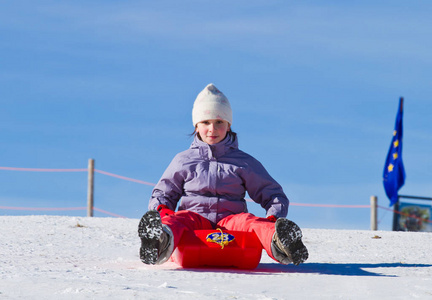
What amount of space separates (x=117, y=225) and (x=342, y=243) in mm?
2221

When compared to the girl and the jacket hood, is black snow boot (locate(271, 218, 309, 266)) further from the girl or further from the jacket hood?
the jacket hood

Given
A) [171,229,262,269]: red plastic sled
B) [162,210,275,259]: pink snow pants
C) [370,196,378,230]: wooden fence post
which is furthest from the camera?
[370,196,378,230]: wooden fence post

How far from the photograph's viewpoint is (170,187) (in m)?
3.78

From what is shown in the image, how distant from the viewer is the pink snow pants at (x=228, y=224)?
320 centimetres

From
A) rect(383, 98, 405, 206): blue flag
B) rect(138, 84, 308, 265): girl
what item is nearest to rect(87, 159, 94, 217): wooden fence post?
rect(383, 98, 405, 206): blue flag

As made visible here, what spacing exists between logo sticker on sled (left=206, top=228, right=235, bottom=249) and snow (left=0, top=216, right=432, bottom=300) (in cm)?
15

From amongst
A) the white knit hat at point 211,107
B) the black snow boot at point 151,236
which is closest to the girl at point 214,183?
the white knit hat at point 211,107

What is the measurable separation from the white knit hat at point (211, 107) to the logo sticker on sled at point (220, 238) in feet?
2.66

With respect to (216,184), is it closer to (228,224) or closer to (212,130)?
(228,224)

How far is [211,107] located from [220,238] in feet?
2.96

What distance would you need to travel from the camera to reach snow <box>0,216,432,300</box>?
250cm

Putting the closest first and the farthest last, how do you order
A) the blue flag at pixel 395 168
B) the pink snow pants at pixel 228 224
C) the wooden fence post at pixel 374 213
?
the pink snow pants at pixel 228 224, the wooden fence post at pixel 374 213, the blue flag at pixel 395 168

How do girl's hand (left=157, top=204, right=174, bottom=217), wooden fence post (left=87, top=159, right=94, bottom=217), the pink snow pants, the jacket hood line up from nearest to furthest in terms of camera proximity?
the pink snow pants
girl's hand (left=157, top=204, right=174, bottom=217)
the jacket hood
wooden fence post (left=87, top=159, right=94, bottom=217)

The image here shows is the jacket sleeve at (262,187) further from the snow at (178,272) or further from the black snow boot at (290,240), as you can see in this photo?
the black snow boot at (290,240)
